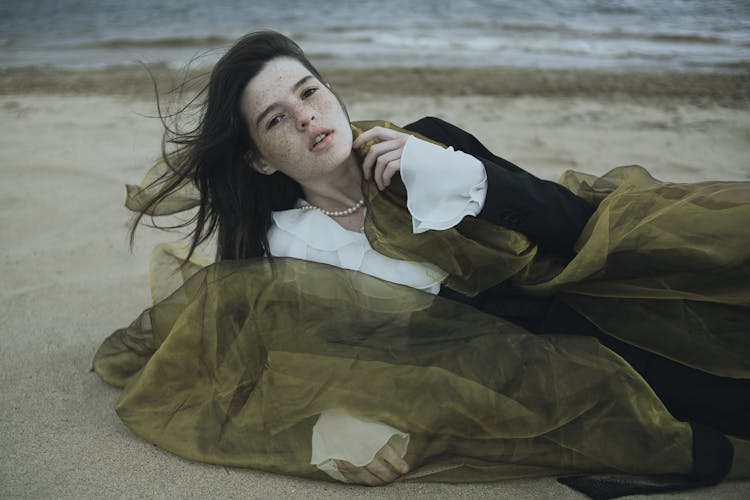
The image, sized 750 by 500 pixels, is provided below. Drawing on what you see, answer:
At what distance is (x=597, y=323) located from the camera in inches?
82.4

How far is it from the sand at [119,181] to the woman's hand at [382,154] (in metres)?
0.89

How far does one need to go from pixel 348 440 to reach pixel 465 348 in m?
0.41

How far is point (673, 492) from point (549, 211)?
0.84 meters

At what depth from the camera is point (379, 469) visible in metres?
1.98

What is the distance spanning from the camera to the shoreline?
6562 millimetres

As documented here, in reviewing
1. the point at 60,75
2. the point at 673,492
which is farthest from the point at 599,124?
the point at 60,75

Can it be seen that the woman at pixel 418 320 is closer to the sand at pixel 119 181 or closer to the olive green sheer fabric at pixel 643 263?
the olive green sheer fabric at pixel 643 263

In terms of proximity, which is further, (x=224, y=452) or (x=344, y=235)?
(x=344, y=235)

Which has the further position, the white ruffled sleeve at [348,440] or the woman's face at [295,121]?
the woman's face at [295,121]

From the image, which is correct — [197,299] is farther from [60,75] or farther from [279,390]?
[60,75]

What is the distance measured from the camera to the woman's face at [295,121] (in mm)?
2166

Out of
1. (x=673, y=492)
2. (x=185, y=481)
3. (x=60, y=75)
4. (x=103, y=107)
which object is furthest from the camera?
(x=60, y=75)

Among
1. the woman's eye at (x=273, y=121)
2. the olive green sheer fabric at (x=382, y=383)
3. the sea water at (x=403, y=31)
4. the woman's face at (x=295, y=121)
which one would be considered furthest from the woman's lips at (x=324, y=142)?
the sea water at (x=403, y=31)

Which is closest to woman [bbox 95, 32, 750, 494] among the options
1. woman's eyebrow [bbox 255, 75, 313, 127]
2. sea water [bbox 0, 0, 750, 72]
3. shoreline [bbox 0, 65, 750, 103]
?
woman's eyebrow [bbox 255, 75, 313, 127]
